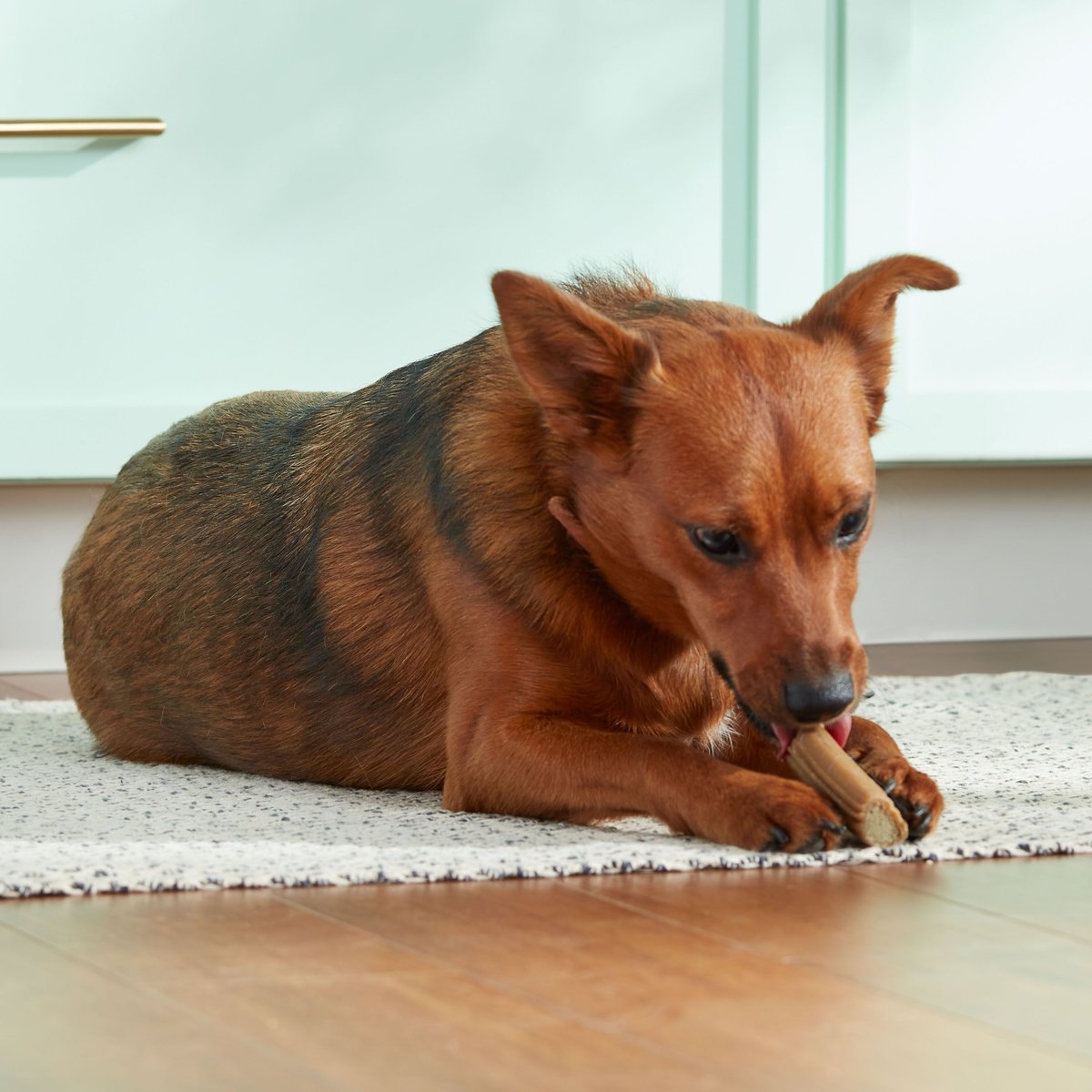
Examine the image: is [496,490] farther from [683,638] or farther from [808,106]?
[808,106]

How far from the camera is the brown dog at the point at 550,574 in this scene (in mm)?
1745

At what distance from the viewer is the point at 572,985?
1266 mm

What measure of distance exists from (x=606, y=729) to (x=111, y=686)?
0.97 meters

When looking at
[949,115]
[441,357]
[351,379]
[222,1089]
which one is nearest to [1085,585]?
[949,115]

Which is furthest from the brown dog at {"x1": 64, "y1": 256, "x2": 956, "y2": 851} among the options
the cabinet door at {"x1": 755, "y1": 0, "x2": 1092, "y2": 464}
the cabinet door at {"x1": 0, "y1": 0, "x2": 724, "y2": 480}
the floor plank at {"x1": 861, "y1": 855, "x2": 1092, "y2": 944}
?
the cabinet door at {"x1": 755, "y1": 0, "x2": 1092, "y2": 464}

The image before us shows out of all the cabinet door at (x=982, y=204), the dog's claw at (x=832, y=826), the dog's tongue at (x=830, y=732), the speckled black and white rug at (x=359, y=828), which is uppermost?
the cabinet door at (x=982, y=204)

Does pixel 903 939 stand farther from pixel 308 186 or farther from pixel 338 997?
pixel 308 186

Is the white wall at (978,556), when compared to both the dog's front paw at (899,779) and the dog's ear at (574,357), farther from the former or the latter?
the dog's ear at (574,357)

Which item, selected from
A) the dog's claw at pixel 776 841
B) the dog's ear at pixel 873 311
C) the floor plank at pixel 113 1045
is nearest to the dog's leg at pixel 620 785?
the dog's claw at pixel 776 841

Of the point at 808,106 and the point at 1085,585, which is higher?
the point at 808,106

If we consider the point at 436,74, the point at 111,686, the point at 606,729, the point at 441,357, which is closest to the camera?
the point at 606,729

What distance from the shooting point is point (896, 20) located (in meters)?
4.08

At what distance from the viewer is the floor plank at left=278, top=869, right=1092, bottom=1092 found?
3.58 ft

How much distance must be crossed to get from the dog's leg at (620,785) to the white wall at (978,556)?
91.6 inches
